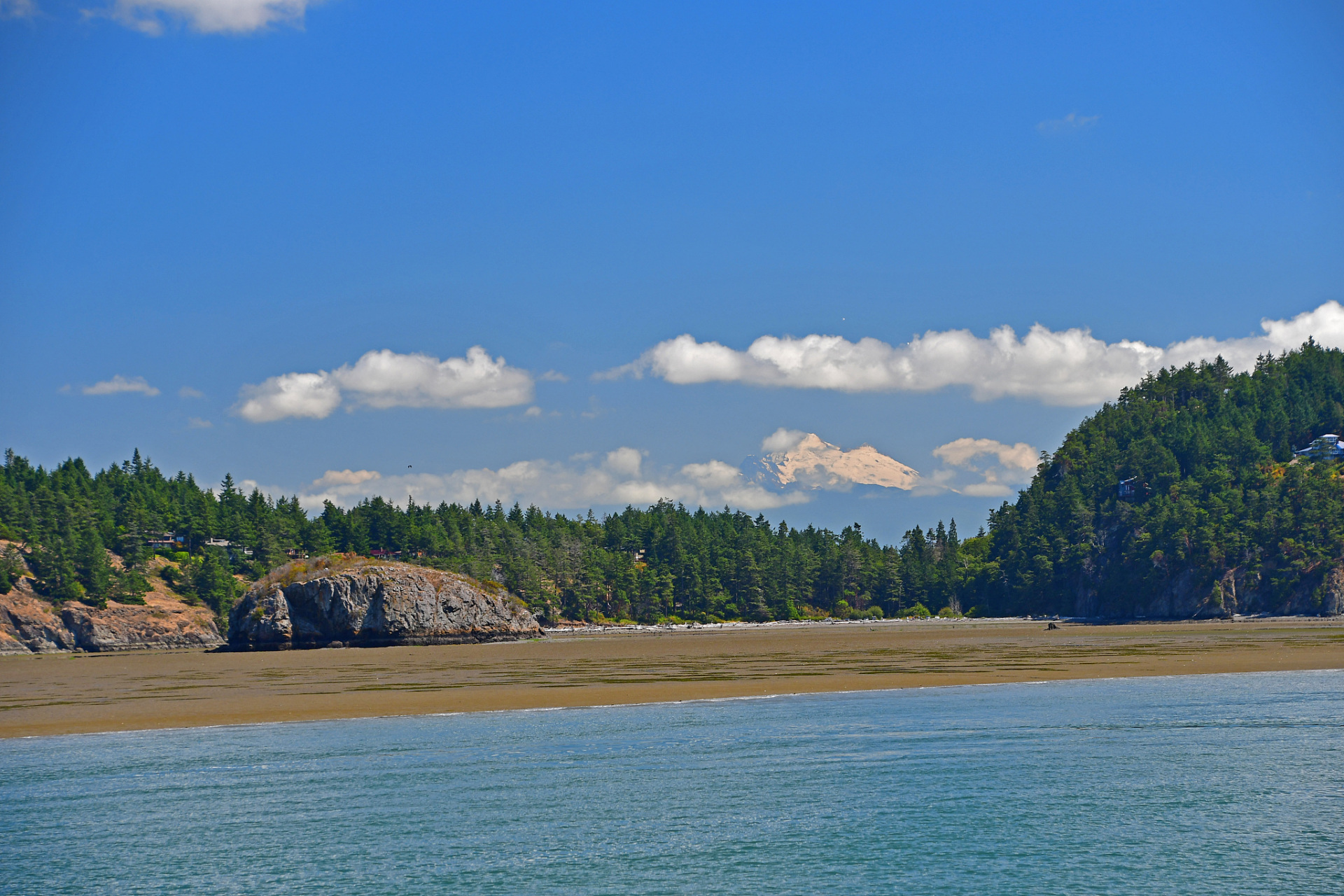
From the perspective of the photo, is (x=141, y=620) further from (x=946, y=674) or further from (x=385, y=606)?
(x=946, y=674)

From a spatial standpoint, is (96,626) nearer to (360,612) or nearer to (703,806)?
(360,612)

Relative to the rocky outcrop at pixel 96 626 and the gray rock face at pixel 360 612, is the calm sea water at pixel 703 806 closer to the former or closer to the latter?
the gray rock face at pixel 360 612

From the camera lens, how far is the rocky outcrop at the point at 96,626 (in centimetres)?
14750

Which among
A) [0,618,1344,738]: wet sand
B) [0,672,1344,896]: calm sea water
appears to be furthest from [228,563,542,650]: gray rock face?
[0,672,1344,896]: calm sea water

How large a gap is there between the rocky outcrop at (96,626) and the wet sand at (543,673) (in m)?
38.9

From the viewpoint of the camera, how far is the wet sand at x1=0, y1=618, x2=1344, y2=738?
49.2m

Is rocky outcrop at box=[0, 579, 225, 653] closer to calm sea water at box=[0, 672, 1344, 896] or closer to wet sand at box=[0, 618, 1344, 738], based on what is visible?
wet sand at box=[0, 618, 1344, 738]

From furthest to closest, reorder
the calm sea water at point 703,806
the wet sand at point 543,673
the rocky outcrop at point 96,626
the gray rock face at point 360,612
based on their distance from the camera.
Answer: the rocky outcrop at point 96,626 → the gray rock face at point 360,612 → the wet sand at point 543,673 → the calm sea water at point 703,806

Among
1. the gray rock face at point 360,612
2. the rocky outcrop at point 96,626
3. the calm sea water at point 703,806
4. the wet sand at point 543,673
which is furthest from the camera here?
the rocky outcrop at point 96,626

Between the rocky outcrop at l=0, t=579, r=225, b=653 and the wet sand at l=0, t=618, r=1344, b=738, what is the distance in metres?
38.9

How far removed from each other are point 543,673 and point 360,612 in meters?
72.4

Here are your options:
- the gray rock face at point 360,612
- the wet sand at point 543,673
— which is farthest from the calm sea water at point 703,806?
the gray rock face at point 360,612

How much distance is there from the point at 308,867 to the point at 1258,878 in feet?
67.1

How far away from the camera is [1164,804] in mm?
26734
